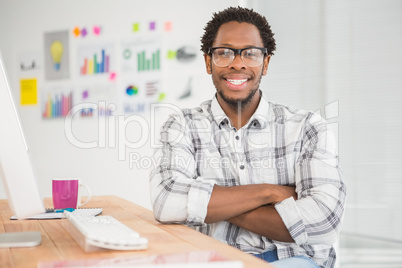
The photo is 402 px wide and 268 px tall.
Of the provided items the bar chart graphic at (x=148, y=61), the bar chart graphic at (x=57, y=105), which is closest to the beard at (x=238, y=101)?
the bar chart graphic at (x=148, y=61)

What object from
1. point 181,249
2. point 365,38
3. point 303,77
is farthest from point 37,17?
point 181,249

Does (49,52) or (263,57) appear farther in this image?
(49,52)

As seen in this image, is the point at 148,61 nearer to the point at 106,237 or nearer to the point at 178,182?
the point at 178,182

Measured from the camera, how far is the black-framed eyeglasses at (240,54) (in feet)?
5.29

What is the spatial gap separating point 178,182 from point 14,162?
584 millimetres

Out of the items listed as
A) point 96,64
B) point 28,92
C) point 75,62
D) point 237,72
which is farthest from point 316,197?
point 28,92

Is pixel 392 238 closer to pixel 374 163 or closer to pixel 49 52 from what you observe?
pixel 374 163

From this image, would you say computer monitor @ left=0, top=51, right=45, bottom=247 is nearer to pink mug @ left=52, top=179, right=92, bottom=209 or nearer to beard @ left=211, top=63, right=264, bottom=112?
pink mug @ left=52, top=179, right=92, bottom=209

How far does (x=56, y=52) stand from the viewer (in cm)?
348

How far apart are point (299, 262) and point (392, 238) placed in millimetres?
1439

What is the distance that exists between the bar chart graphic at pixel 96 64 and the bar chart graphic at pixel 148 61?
0.80 ft

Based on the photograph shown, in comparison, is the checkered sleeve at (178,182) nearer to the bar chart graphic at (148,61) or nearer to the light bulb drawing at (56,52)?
the bar chart graphic at (148,61)

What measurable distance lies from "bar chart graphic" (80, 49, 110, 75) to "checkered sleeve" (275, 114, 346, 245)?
2229 millimetres

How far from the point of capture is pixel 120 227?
3.03ft
